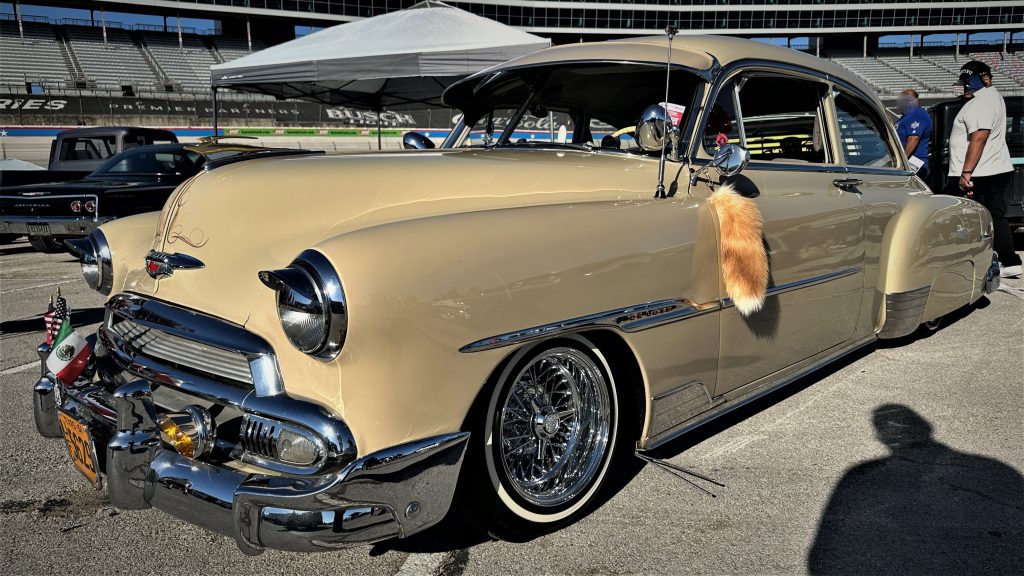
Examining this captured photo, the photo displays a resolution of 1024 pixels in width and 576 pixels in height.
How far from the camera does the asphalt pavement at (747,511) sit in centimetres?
227

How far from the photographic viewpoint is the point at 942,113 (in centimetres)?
886

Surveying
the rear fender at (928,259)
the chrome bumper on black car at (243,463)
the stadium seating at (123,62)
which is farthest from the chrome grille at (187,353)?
the stadium seating at (123,62)

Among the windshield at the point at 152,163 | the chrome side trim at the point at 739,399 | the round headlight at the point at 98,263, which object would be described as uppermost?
the windshield at the point at 152,163

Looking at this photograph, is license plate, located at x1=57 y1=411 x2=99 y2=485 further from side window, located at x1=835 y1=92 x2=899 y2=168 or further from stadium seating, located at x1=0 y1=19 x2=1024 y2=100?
stadium seating, located at x1=0 y1=19 x2=1024 y2=100

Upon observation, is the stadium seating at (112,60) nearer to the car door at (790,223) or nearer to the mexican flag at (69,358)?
the mexican flag at (69,358)

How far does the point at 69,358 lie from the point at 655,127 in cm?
215

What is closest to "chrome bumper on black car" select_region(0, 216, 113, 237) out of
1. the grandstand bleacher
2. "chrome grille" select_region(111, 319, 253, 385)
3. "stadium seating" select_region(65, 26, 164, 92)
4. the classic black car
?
the classic black car

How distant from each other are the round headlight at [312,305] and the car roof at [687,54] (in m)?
1.90

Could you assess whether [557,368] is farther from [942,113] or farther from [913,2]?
[913,2]

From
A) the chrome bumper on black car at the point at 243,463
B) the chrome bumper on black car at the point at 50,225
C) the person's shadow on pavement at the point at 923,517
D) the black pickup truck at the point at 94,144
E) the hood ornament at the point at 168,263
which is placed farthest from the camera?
the black pickup truck at the point at 94,144

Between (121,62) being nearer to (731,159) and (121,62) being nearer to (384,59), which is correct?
(384,59)

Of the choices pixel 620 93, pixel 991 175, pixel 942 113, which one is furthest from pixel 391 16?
pixel 620 93

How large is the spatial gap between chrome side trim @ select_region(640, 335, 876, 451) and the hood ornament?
5.09 feet

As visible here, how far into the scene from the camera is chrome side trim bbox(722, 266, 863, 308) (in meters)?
2.98
